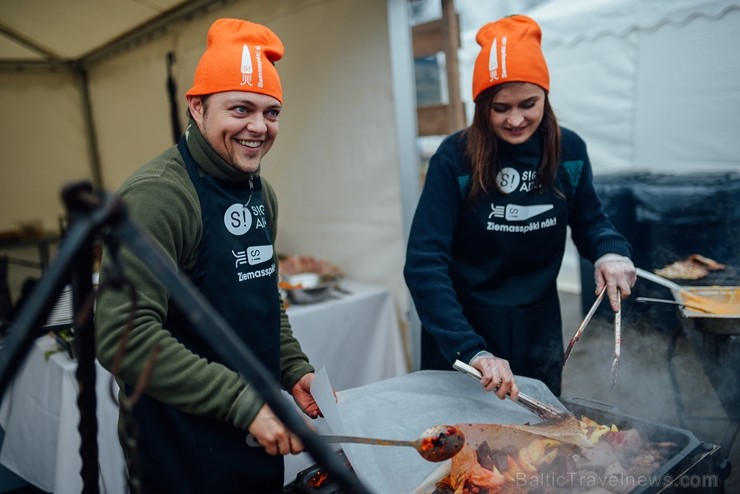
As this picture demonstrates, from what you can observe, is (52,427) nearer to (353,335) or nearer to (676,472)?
(353,335)

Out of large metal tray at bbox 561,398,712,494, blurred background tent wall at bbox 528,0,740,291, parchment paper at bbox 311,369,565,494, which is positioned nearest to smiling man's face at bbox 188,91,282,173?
parchment paper at bbox 311,369,565,494

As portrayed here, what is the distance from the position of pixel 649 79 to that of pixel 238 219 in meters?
3.99

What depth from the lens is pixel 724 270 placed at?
2.99 meters

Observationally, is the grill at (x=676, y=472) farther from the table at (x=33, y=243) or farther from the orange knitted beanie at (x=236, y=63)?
the table at (x=33, y=243)

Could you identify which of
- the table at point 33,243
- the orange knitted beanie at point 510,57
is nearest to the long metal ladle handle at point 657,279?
the orange knitted beanie at point 510,57

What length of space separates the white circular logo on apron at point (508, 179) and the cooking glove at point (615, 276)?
44cm

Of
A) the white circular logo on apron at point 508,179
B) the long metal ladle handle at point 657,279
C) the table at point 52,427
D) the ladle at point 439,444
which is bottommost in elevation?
the table at point 52,427

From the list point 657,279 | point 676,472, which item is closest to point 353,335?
point 657,279

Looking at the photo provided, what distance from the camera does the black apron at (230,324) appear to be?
4.99 feet

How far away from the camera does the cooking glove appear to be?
6.58 ft

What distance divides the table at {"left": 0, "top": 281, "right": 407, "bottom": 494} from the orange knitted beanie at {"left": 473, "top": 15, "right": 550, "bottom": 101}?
4.32 ft

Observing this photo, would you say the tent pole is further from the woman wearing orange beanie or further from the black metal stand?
the black metal stand

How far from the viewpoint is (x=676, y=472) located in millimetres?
1378

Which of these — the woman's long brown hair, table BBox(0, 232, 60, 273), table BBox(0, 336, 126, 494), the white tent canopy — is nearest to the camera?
the woman's long brown hair
